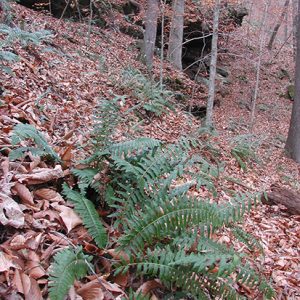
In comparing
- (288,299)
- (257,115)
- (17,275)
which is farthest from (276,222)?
(257,115)

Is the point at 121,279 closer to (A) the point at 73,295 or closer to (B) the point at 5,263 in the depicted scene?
(A) the point at 73,295

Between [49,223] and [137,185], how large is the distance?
74 cm

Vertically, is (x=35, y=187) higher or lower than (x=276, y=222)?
higher

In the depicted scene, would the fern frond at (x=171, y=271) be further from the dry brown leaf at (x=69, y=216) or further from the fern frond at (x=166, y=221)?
the dry brown leaf at (x=69, y=216)

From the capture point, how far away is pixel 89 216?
103 inches

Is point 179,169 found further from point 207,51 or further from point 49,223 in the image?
point 207,51

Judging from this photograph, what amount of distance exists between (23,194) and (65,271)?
845 mm

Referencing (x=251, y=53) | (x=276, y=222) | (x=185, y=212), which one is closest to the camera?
(x=185, y=212)

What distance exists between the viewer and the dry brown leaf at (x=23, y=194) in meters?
2.65

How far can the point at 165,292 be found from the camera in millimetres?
2453

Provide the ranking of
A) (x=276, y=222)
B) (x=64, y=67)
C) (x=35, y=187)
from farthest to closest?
(x=64, y=67) < (x=276, y=222) < (x=35, y=187)

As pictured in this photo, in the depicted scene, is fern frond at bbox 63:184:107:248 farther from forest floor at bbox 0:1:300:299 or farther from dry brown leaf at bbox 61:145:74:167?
dry brown leaf at bbox 61:145:74:167

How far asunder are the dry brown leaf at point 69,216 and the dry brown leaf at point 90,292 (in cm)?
51

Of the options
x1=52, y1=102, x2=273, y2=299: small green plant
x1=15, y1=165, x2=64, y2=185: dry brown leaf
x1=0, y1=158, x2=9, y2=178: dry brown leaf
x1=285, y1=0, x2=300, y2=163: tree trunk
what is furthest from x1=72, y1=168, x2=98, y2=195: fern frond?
x1=285, y1=0, x2=300, y2=163: tree trunk
